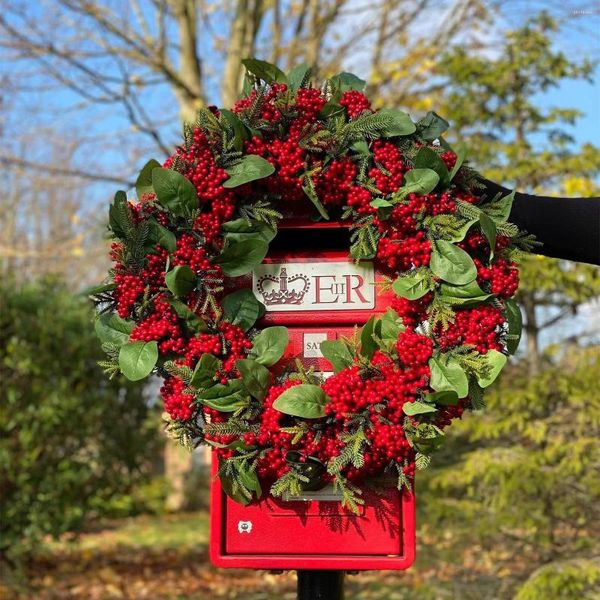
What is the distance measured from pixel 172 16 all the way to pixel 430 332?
6476 millimetres

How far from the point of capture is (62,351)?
17.0ft

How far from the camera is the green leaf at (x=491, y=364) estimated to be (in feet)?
5.84

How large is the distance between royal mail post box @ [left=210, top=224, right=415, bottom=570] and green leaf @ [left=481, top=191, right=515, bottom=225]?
34 centimetres

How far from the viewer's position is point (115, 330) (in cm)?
198

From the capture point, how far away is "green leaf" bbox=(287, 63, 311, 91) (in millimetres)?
2068

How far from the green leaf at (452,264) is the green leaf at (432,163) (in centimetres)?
18

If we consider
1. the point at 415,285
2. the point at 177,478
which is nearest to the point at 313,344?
the point at 415,285

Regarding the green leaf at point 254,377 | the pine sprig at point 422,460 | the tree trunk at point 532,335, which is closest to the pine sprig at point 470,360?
the pine sprig at point 422,460

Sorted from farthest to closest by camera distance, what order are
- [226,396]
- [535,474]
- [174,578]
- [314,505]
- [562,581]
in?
[174,578]
[535,474]
[562,581]
[314,505]
[226,396]

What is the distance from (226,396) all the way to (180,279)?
32cm

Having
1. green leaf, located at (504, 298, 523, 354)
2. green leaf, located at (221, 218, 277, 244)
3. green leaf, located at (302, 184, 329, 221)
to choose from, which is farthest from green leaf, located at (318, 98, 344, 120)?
green leaf, located at (504, 298, 523, 354)

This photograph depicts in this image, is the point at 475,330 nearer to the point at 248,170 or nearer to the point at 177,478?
the point at 248,170

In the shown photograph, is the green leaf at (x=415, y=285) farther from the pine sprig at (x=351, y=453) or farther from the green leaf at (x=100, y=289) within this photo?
the green leaf at (x=100, y=289)

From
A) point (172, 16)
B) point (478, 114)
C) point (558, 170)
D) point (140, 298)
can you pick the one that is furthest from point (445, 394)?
point (172, 16)
